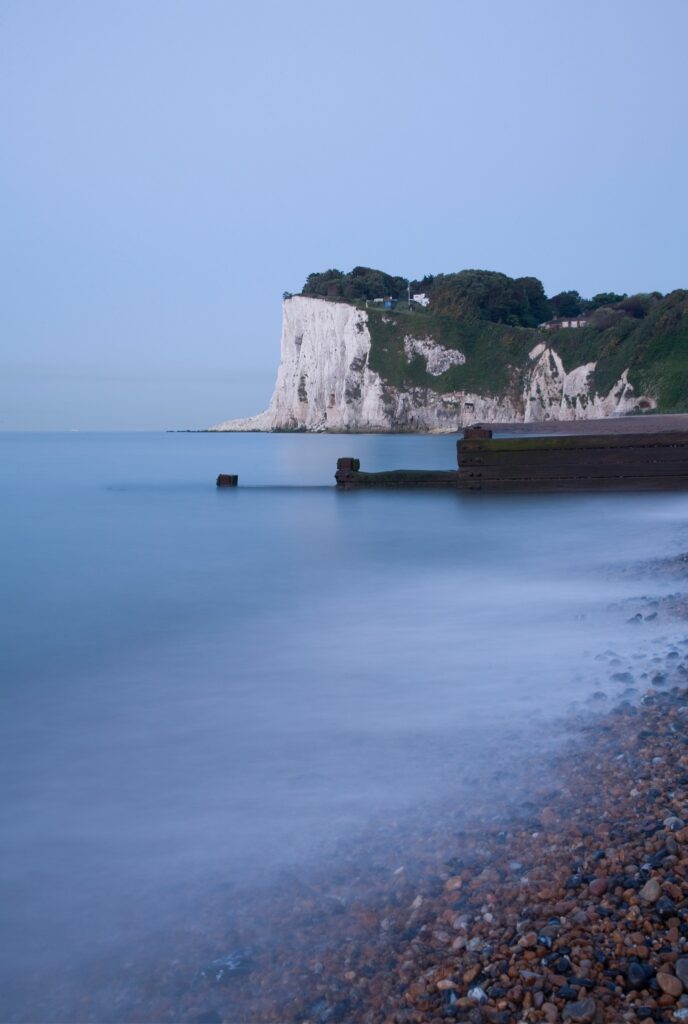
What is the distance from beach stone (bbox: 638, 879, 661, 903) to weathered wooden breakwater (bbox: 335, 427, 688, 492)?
48.5ft

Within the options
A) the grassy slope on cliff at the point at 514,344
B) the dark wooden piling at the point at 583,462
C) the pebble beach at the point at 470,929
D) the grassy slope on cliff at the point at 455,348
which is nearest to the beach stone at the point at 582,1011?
the pebble beach at the point at 470,929

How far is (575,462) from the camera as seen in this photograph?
1680 cm

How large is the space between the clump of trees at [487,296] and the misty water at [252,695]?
111 meters

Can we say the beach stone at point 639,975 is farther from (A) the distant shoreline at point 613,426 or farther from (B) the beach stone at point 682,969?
(A) the distant shoreline at point 613,426

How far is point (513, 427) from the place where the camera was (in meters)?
47.8

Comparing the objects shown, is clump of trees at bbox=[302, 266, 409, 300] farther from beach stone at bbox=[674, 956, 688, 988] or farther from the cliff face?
beach stone at bbox=[674, 956, 688, 988]

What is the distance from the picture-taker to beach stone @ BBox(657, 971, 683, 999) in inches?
81.0

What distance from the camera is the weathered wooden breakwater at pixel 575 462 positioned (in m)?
16.5

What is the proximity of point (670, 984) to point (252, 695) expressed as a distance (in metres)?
3.36

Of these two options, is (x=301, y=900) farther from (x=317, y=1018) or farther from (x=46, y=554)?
(x=46, y=554)

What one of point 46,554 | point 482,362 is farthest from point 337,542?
point 482,362

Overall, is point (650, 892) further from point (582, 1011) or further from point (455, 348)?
point (455, 348)

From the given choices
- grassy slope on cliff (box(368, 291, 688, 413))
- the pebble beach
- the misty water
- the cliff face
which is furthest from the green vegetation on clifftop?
the pebble beach

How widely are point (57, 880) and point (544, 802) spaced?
176cm
